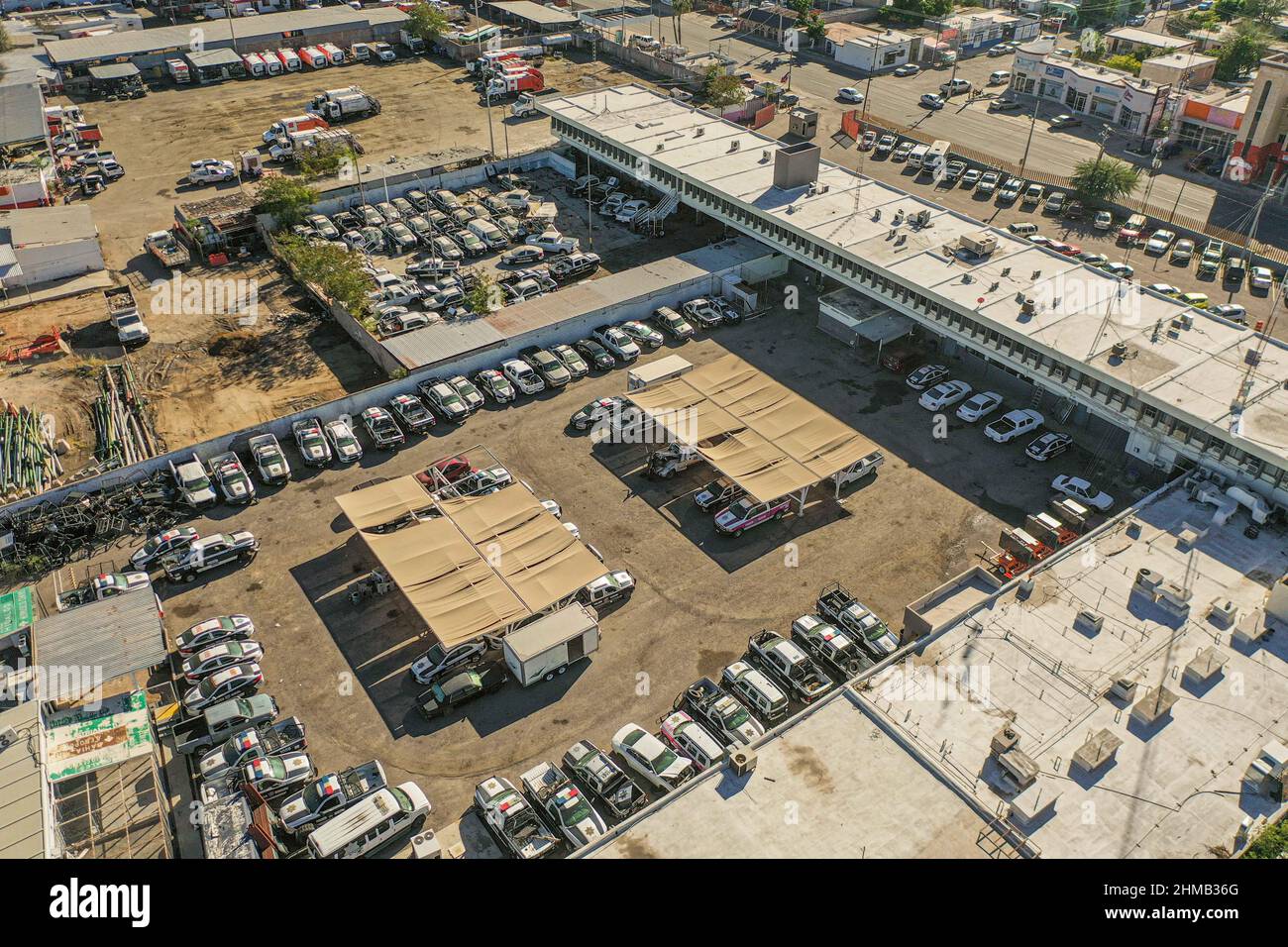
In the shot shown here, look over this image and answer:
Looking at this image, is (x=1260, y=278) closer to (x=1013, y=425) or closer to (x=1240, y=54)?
(x=1013, y=425)

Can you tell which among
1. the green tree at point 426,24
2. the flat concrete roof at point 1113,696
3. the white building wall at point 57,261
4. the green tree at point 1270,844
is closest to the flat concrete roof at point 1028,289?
the flat concrete roof at point 1113,696

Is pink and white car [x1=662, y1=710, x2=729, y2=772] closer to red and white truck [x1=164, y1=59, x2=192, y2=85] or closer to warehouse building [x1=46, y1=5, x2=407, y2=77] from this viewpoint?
red and white truck [x1=164, y1=59, x2=192, y2=85]

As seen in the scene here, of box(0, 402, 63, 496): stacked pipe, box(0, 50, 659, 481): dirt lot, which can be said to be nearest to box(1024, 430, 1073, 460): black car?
box(0, 50, 659, 481): dirt lot

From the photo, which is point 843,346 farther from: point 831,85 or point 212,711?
point 831,85

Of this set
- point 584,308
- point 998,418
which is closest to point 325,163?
point 584,308

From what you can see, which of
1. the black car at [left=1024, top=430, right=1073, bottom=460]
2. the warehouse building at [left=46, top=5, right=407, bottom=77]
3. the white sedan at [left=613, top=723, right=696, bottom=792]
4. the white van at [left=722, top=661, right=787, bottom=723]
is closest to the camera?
the white sedan at [left=613, top=723, right=696, bottom=792]

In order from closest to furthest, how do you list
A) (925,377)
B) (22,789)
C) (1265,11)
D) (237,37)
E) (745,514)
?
(22,789) < (745,514) < (925,377) < (237,37) < (1265,11)
